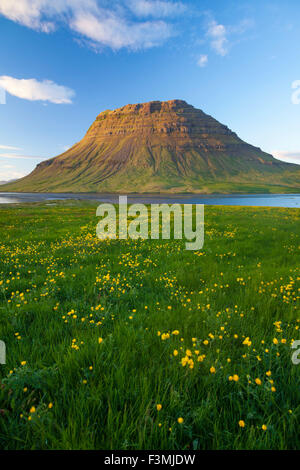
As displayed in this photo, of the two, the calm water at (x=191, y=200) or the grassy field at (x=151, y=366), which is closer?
the grassy field at (x=151, y=366)

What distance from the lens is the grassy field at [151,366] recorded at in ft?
6.63

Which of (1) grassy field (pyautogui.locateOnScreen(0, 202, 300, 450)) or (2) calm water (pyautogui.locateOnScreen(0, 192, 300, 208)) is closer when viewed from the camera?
(1) grassy field (pyautogui.locateOnScreen(0, 202, 300, 450))

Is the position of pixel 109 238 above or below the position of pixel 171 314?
above

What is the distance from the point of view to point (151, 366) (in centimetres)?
290

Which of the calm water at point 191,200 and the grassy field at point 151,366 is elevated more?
the calm water at point 191,200

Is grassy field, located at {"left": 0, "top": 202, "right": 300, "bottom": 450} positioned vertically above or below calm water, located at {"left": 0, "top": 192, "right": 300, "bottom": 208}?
below

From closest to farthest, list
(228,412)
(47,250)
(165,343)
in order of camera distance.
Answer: (228,412) < (165,343) < (47,250)

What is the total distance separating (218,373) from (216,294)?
2.88 meters

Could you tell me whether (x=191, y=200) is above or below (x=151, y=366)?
above

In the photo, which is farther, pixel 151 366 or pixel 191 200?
pixel 191 200

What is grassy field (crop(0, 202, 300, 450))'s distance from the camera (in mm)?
2021
